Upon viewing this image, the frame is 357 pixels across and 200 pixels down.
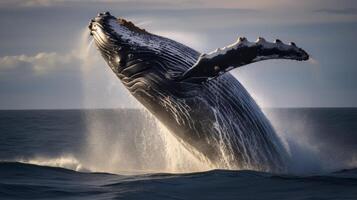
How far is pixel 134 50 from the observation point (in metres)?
11.5

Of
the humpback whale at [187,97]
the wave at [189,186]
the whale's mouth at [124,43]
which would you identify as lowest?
the wave at [189,186]

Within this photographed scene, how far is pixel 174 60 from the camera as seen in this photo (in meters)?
11.4

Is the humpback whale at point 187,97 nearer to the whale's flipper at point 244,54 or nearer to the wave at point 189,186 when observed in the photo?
the whale's flipper at point 244,54

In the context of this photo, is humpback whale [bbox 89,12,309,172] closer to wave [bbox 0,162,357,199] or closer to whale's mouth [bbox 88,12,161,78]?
whale's mouth [bbox 88,12,161,78]

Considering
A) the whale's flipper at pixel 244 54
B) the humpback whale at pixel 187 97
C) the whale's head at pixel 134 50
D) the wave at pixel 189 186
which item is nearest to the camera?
the wave at pixel 189 186

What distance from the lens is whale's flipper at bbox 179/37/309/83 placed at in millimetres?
10344

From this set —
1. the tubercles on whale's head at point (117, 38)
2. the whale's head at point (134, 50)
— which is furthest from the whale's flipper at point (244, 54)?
the tubercles on whale's head at point (117, 38)

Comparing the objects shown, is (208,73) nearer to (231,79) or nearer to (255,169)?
(231,79)

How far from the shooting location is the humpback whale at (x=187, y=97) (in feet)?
37.1

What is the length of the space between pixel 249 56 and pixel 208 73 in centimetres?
74

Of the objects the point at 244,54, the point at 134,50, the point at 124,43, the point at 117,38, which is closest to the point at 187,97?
the point at 134,50

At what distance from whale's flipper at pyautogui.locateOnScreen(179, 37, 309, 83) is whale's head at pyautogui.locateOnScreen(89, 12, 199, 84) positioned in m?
1.02

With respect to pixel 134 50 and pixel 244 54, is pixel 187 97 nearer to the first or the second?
pixel 134 50

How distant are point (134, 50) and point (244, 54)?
2168mm
